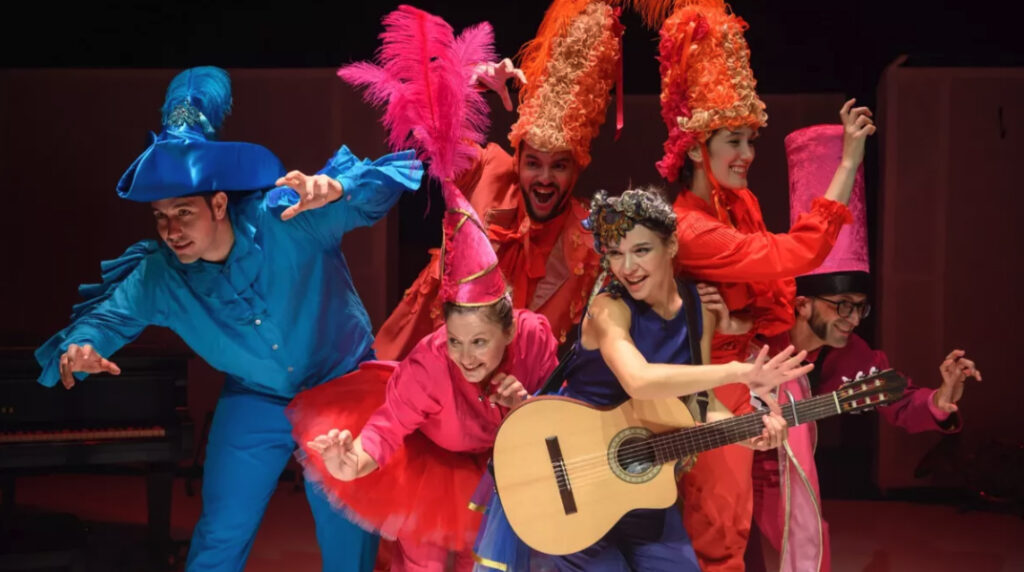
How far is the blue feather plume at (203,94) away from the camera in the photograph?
140 inches

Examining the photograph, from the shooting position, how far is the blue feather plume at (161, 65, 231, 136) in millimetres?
3551

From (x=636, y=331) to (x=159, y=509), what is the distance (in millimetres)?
2788

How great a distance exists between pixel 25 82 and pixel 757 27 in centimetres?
382

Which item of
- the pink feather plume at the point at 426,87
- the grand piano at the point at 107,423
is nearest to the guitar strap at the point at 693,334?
A: the pink feather plume at the point at 426,87

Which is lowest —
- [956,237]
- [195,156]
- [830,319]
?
[956,237]

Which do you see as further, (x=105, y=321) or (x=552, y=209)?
(x=552, y=209)

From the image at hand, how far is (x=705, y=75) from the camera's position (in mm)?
3410

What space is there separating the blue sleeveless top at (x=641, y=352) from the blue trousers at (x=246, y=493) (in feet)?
3.00

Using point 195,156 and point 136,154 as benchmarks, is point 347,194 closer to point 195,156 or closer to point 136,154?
point 195,156

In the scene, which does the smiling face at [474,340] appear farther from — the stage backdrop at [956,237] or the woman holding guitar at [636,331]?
the stage backdrop at [956,237]

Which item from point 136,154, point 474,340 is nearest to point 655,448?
point 474,340

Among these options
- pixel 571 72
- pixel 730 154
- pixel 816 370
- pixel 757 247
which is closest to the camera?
pixel 757 247

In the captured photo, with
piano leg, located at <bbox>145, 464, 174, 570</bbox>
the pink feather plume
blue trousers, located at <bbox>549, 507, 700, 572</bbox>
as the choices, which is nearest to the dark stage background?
piano leg, located at <bbox>145, 464, 174, 570</bbox>

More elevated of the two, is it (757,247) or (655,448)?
(757,247)
